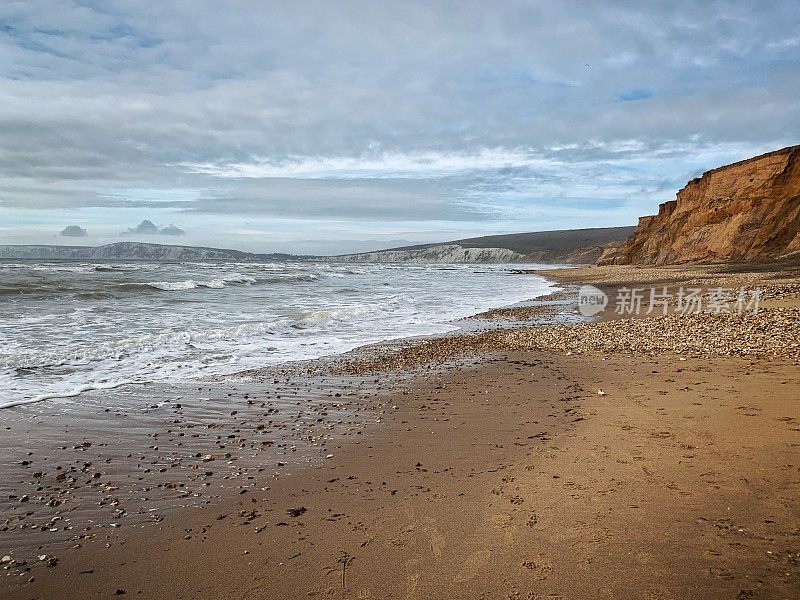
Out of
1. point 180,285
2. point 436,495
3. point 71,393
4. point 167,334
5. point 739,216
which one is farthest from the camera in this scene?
point 739,216

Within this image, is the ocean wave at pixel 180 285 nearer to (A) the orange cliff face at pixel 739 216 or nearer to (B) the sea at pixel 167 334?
(B) the sea at pixel 167 334

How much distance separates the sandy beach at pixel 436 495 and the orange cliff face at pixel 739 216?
4491cm

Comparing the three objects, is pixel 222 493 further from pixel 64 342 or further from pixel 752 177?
pixel 752 177

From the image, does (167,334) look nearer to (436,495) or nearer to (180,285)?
(436,495)

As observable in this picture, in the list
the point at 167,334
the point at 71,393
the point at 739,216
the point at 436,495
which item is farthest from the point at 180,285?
the point at 739,216

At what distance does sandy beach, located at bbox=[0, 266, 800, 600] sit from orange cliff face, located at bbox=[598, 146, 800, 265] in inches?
1768

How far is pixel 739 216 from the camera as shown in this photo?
163 ft

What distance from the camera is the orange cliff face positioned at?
151ft

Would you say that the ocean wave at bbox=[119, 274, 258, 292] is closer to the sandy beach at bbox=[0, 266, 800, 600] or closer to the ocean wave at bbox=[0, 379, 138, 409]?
the ocean wave at bbox=[0, 379, 138, 409]

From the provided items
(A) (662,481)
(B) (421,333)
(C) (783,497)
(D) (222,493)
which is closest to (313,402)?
(D) (222,493)

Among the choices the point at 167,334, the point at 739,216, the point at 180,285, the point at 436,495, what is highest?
the point at 739,216

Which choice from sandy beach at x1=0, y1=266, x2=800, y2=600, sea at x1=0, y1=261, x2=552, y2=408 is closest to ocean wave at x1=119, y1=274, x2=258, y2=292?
sea at x1=0, y1=261, x2=552, y2=408

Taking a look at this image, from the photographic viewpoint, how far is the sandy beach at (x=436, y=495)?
129 inches

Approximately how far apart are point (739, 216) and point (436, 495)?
2197 inches
